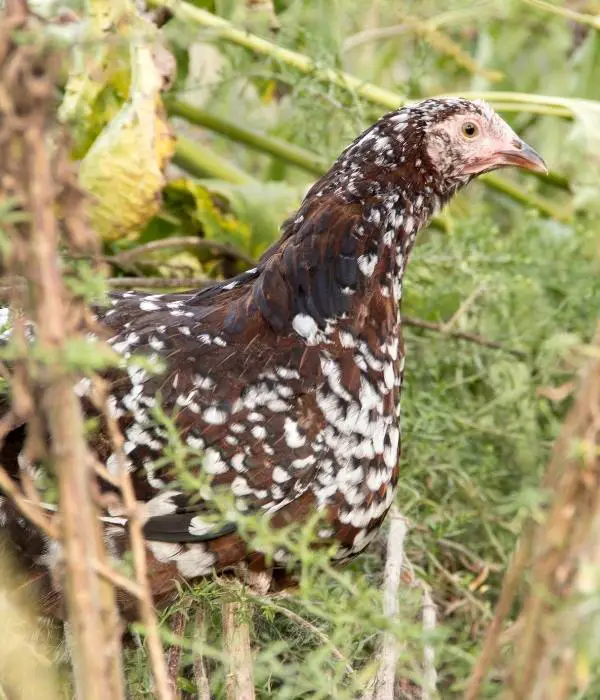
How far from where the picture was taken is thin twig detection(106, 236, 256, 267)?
288 centimetres

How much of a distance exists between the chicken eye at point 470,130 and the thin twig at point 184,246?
77 centimetres

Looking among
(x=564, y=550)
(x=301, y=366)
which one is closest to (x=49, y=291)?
(x=564, y=550)

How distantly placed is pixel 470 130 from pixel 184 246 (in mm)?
1056

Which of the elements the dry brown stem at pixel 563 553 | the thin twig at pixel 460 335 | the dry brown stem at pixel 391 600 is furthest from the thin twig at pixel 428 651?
the thin twig at pixel 460 335

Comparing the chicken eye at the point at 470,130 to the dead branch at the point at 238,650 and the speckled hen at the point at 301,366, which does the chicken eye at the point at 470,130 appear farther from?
the dead branch at the point at 238,650

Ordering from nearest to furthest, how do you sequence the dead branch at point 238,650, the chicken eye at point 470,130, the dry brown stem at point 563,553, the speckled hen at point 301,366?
1. the dry brown stem at point 563,553
2. the dead branch at point 238,650
3. the speckled hen at point 301,366
4. the chicken eye at point 470,130

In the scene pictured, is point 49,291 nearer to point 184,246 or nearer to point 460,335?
point 460,335

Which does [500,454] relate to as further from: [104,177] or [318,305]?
[104,177]

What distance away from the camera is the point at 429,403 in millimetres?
2711

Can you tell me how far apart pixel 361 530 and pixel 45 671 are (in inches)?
24.2

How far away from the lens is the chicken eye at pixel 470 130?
2.24 meters

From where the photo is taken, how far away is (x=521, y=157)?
91.4 inches

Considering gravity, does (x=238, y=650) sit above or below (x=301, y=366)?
below

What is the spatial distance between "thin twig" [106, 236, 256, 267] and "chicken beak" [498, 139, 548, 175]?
0.77m
